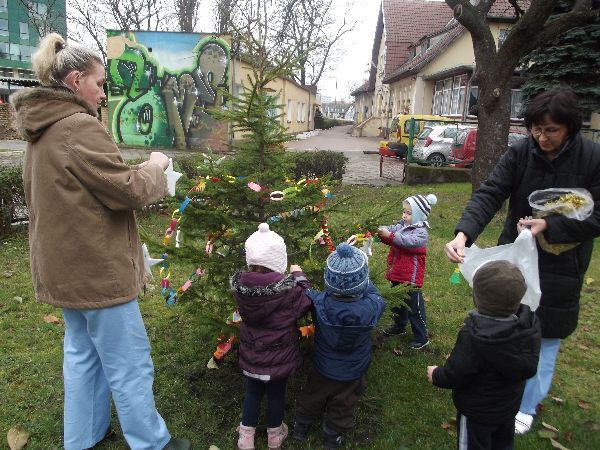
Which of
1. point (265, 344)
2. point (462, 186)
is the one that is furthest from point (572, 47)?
point (265, 344)

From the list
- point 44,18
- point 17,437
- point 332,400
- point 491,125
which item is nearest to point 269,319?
point 332,400

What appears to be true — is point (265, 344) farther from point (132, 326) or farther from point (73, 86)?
point (73, 86)

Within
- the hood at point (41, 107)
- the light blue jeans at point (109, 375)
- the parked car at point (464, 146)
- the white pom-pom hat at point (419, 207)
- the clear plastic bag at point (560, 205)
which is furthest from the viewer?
the parked car at point (464, 146)

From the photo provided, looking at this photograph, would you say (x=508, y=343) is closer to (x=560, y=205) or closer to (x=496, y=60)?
(x=560, y=205)

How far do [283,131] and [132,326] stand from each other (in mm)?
1584

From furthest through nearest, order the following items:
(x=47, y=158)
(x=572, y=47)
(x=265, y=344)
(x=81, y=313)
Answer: (x=572, y=47)
(x=265, y=344)
(x=81, y=313)
(x=47, y=158)

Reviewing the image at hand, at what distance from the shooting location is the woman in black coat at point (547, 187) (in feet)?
8.38

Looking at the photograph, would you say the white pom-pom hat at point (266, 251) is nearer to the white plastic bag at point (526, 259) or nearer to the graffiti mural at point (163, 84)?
the white plastic bag at point (526, 259)

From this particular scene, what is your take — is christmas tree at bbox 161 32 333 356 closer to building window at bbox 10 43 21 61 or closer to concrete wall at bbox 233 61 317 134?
concrete wall at bbox 233 61 317 134

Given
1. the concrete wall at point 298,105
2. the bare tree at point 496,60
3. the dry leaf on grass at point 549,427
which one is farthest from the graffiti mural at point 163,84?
the dry leaf on grass at point 549,427

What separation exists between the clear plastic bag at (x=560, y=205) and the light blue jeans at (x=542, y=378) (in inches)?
24.6

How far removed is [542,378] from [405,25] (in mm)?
41156

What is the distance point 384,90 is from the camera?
44156 mm

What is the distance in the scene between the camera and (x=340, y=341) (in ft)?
8.95
